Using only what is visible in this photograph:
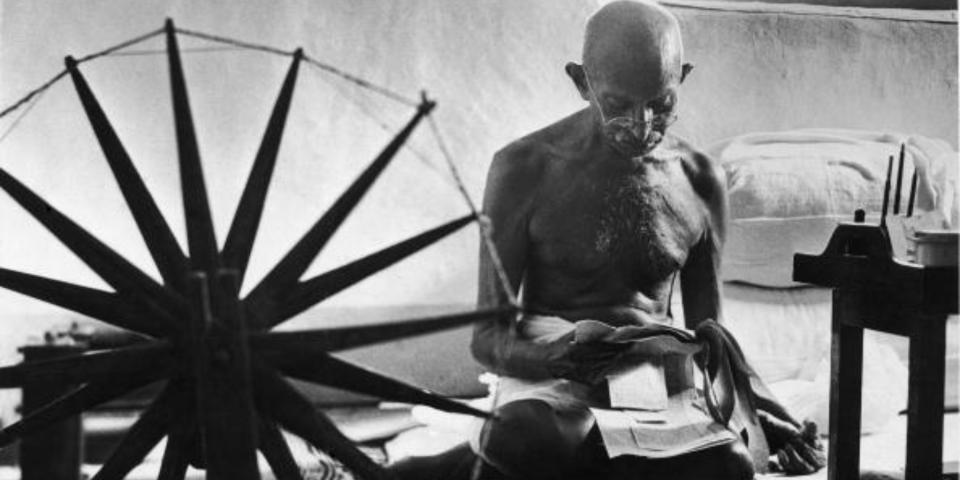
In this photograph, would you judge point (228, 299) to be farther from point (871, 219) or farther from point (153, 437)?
point (871, 219)

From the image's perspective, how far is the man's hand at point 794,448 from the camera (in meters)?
3.45

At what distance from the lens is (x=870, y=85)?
4.75m

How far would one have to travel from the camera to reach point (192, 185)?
224cm

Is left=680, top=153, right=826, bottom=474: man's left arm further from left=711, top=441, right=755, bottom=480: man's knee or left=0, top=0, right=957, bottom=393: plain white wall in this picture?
left=0, top=0, right=957, bottom=393: plain white wall

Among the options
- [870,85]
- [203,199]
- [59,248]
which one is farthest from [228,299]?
[870,85]

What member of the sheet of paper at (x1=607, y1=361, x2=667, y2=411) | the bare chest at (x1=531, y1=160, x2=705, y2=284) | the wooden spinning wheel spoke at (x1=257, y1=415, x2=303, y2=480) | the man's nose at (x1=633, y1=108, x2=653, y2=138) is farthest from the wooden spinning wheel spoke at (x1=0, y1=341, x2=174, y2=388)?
the man's nose at (x1=633, y1=108, x2=653, y2=138)

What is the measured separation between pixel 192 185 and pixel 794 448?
1.97 metres

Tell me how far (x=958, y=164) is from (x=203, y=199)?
3.29 meters

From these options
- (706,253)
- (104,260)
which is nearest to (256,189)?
(104,260)

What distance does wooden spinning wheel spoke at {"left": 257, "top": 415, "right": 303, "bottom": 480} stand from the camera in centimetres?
237

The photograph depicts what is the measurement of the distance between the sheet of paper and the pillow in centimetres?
135

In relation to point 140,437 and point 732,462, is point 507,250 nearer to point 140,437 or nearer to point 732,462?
point 732,462

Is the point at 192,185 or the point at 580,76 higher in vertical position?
the point at 580,76

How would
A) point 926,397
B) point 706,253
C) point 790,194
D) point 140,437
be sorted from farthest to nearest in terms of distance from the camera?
point 790,194 → point 706,253 → point 926,397 → point 140,437
